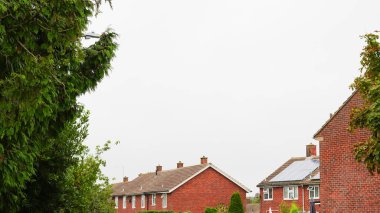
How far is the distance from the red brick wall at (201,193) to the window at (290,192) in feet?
29.4

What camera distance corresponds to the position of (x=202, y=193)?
61.5m

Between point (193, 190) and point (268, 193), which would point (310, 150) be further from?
point (193, 190)

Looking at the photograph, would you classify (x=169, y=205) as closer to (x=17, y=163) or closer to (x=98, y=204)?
(x=98, y=204)

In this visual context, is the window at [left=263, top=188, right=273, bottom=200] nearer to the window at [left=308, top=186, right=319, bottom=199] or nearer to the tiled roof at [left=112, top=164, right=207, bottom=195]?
the window at [left=308, top=186, right=319, bottom=199]

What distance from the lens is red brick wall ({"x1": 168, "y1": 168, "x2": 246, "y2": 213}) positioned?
60.5m

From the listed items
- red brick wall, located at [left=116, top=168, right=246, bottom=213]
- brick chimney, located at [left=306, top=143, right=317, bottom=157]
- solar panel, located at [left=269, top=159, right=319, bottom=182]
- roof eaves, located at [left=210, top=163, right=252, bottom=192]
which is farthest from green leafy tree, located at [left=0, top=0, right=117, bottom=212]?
brick chimney, located at [left=306, top=143, right=317, bottom=157]

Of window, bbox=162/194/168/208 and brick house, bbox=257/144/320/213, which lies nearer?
brick house, bbox=257/144/320/213

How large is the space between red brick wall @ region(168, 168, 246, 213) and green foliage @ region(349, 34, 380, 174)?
45.0m

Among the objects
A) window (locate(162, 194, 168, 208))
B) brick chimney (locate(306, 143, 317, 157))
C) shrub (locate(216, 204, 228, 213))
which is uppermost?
brick chimney (locate(306, 143, 317, 157))

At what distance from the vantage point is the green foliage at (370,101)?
14.8 metres

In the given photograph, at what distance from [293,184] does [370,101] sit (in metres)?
38.8

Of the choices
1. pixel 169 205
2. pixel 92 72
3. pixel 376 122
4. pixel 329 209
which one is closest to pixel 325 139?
pixel 329 209

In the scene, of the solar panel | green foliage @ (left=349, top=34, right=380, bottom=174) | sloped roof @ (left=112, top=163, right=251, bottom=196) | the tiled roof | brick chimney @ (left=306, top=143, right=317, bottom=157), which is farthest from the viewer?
the tiled roof

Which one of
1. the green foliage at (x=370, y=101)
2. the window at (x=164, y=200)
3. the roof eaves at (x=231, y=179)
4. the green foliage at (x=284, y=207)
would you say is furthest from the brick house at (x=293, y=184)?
the green foliage at (x=370, y=101)
